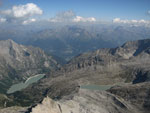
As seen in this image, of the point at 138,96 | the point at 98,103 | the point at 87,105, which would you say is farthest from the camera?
the point at 138,96

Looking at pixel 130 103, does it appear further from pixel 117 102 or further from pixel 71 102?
pixel 71 102

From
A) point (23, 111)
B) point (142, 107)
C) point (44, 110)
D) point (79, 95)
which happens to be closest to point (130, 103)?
point (142, 107)

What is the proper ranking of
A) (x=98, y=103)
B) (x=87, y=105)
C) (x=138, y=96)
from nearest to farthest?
1. (x=87, y=105)
2. (x=98, y=103)
3. (x=138, y=96)

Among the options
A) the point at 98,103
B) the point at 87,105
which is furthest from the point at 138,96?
the point at 87,105

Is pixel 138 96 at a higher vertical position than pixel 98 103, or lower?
lower

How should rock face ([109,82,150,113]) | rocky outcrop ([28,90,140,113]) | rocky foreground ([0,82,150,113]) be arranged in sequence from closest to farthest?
rocky outcrop ([28,90,140,113])
rocky foreground ([0,82,150,113])
rock face ([109,82,150,113])

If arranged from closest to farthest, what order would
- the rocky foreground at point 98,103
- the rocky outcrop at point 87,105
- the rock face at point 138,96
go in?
the rocky outcrop at point 87,105 < the rocky foreground at point 98,103 < the rock face at point 138,96

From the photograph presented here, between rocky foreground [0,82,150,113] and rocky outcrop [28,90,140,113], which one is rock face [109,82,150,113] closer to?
rocky foreground [0,82,150,113]

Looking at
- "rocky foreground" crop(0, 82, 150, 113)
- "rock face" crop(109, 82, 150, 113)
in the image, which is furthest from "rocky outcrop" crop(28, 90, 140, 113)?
"rock face" crop(109, 82, 150, 113)

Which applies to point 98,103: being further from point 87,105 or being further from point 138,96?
point 138,96

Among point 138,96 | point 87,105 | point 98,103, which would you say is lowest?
point 138,96

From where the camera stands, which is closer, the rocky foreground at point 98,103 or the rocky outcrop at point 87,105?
the rocky outcrop at point 87,105

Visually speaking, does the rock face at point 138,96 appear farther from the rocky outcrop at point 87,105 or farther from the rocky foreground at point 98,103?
the rocky outcrop at point 87,105

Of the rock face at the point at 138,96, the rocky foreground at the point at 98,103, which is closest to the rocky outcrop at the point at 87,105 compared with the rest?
the rocky foreground at the point at 98,103
